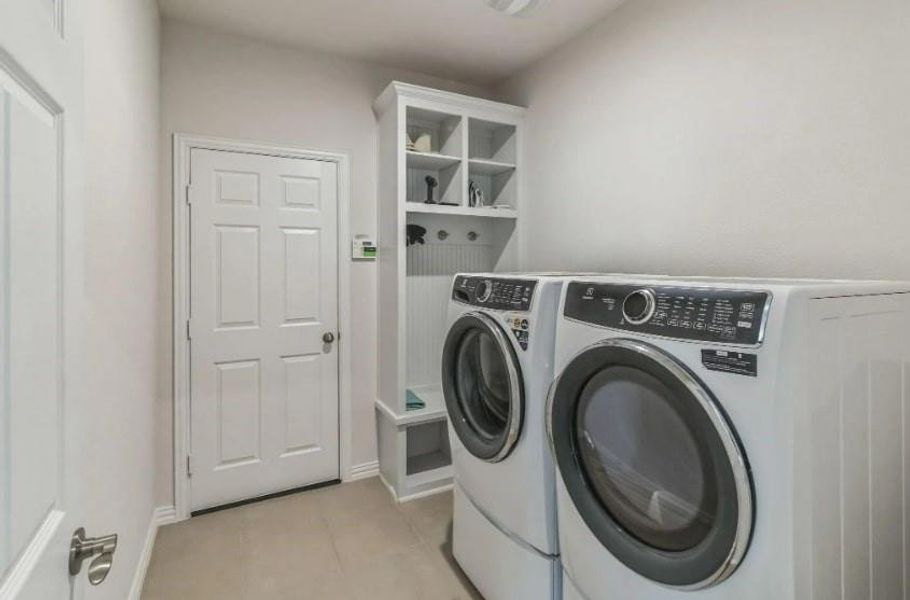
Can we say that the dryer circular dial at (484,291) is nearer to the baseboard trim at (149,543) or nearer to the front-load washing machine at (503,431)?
the front-load washing machine at (503,431)

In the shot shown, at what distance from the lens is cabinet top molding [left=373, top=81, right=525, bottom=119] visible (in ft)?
8.11

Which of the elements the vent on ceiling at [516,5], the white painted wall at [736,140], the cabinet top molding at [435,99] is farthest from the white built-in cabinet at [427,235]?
the vent on ceiling at [516,5]

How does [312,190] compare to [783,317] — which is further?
[312,190]

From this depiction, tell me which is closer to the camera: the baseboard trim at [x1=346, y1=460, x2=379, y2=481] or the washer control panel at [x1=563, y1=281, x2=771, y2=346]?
the washer control panel at [x1=563, y1=281, x2=771, y2=346]

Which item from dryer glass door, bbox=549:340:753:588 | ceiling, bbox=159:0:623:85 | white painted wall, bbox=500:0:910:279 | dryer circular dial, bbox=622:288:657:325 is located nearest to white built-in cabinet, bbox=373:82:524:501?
ceiling, bbox=159:0:623:85

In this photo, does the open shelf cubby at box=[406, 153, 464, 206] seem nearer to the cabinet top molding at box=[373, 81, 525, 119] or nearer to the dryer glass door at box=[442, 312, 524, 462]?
the cabinet top molding at box=[373, 81, 525, 119]

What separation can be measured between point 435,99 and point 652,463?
2.26 meters

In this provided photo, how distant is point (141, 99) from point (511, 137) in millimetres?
2061

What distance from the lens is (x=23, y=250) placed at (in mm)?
538

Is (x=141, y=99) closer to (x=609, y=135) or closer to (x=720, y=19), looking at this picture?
(x=609, y=135)

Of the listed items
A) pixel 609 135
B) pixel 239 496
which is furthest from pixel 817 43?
pixel 239 496

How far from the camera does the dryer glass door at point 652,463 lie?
0.90 meters

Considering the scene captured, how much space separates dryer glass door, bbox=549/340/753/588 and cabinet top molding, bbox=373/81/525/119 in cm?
194

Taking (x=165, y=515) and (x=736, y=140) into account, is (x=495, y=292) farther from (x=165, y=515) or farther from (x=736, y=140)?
(x=165, y=515)
